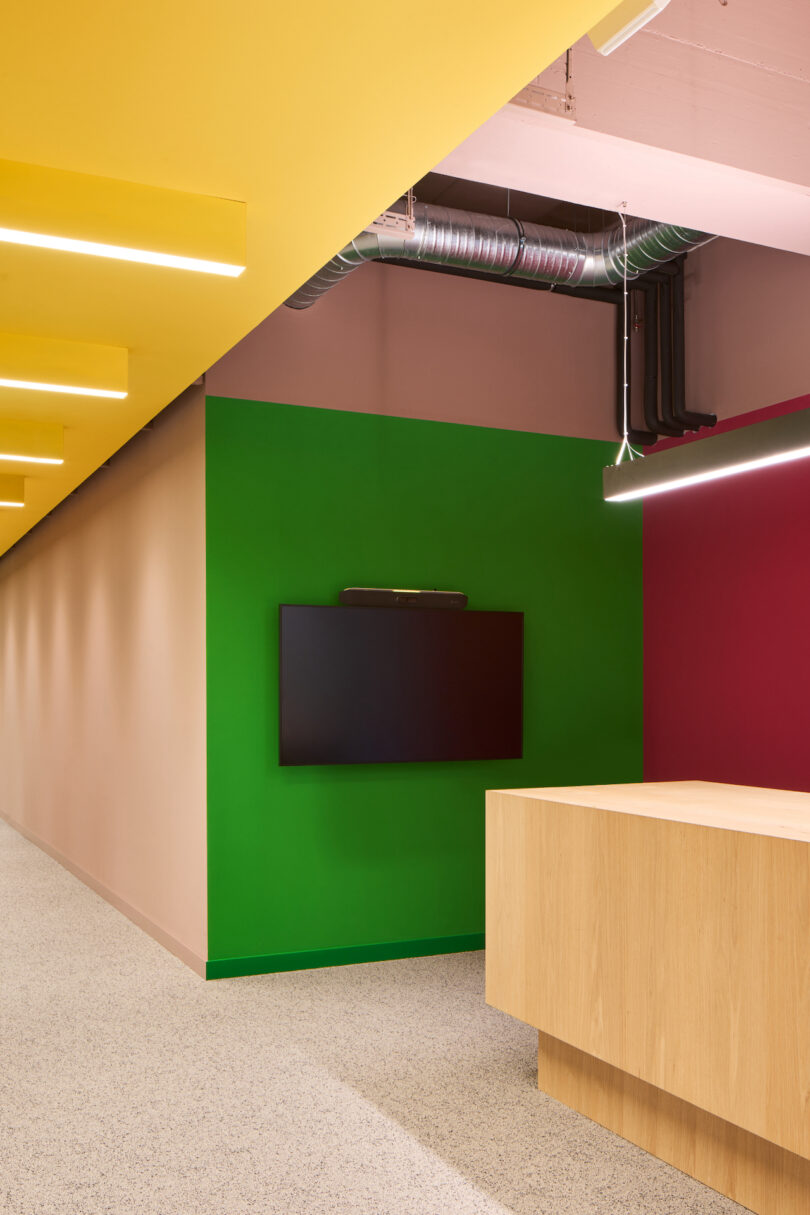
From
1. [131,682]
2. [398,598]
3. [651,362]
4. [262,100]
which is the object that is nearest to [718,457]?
[262,100]

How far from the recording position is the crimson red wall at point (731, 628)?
16.5 ft

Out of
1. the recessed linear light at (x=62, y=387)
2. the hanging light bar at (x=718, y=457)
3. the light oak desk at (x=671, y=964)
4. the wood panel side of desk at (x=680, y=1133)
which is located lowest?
the wood panel side of desk at (x=680, y=1133)

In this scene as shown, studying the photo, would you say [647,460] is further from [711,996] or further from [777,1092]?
[777,1092]

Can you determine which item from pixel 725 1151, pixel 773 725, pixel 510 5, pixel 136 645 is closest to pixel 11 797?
pixel 136 645

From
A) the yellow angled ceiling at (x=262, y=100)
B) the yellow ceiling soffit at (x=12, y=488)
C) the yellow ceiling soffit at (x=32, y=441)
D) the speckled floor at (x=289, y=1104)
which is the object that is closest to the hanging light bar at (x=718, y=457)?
the yellow angled ceiling at (x=262, y=100)

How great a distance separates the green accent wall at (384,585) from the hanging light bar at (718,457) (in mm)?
1681

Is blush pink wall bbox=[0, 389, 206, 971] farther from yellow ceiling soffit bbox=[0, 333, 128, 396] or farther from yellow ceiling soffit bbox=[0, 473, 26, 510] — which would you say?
yellow ceiling soffit bbox=[0, 333, 128, 396]

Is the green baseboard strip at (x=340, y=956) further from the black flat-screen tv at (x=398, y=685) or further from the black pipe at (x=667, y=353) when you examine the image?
the black pipe at (x=667, y=353)

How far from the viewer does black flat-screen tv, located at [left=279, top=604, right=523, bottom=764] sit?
206 inches

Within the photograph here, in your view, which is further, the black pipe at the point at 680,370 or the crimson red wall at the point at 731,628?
the black pipe at the point at 680,370

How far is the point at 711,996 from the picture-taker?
2.78 metres

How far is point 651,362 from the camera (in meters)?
5.93

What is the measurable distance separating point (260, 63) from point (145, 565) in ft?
13.8

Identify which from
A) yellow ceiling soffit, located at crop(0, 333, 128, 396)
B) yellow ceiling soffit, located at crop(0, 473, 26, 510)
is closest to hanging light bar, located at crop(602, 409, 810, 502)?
yellow ceiling soffit, located at crop(0, 333, 128, 396)
